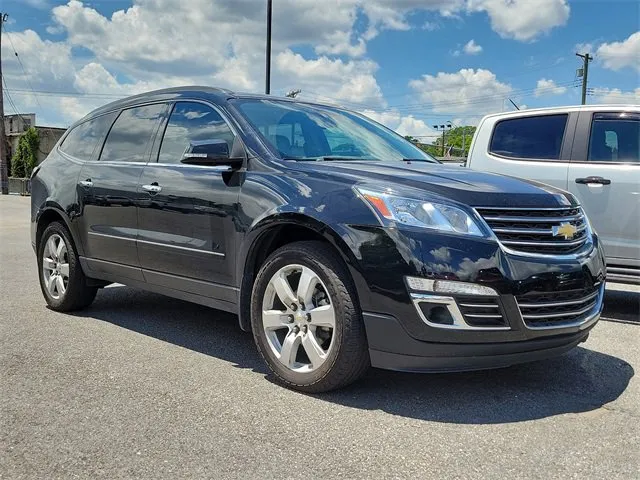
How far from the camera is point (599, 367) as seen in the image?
4.09 meters

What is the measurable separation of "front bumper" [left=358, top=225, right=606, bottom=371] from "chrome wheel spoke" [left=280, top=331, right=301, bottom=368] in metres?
0.49

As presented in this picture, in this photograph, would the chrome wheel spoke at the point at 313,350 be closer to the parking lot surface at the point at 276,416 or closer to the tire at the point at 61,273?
the parking lot surface at the point at 276,416

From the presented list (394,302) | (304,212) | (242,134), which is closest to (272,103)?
(242,134)

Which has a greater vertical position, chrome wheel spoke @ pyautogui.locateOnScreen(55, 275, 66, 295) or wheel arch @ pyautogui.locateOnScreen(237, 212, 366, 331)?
wheel arch @ pyautogui.locateOnScreen(237, 212, 366, 331)

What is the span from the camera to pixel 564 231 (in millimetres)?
3424

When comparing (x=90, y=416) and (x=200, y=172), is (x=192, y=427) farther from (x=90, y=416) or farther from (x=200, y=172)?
(x=200, y=172)

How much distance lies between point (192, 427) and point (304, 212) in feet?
4.16

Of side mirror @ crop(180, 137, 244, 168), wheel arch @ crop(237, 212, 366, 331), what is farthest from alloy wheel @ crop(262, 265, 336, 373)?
side mirror @ crop(180, 137, 244, 168)

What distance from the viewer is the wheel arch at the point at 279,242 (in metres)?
3.29

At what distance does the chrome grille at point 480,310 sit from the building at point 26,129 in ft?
145

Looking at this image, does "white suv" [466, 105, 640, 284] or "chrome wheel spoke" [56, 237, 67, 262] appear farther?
"white suv" [466, 105, 640, 284]

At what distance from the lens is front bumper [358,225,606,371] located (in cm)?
310

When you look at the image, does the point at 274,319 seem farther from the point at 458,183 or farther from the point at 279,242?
the point at 458,183

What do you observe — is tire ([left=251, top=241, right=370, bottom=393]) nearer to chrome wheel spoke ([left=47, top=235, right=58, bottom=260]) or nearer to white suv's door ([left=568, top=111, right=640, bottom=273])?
chrome wheel spoke ([left=47, top=235, right=58, bottom=260])
